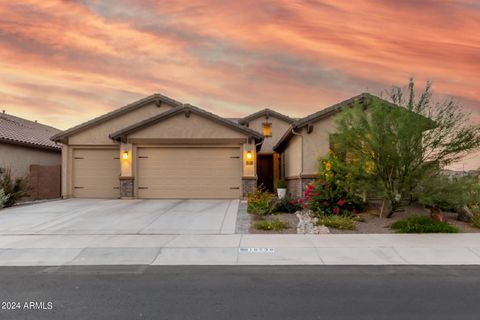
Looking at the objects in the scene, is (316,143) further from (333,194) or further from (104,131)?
(104,131)

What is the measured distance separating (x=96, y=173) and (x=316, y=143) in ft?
37.5

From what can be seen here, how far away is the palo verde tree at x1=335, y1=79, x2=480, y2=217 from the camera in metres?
10.6

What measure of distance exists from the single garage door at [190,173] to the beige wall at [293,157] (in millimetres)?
2554

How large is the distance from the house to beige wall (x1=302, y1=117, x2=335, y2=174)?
44.5 feet

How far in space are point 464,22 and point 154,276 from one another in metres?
12.9

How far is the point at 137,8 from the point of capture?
1380 centimetres

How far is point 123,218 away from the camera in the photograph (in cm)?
1231

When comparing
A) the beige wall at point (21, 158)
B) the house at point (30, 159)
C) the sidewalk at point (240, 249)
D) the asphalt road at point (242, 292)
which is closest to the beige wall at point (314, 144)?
the sidewalk at point (240, 249)

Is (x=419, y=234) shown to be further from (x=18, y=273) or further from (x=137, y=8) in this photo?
(x=137, y=8)

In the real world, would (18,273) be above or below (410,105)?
below

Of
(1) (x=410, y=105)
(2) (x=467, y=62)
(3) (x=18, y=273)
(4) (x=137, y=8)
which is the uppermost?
(4) (x=137, y=8)

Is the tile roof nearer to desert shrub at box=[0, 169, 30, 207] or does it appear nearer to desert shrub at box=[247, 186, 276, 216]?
desert shrub at box=[0, 169, 30, 207]

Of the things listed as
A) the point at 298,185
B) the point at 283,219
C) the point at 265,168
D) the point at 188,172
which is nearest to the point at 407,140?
the point at 283,219

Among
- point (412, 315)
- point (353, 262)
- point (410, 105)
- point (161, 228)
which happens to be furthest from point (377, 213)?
point (412, 315)
